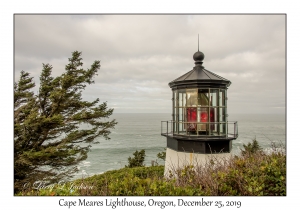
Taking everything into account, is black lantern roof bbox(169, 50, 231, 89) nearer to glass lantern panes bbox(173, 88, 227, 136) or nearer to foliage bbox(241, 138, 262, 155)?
glass lantern panes bbox(173, 88, 227, 136)

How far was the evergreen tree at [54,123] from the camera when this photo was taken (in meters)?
6.98

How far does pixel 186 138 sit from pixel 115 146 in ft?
87.4

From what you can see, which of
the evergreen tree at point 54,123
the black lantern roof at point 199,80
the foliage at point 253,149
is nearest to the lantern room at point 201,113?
the black lantern roof at point 199,80

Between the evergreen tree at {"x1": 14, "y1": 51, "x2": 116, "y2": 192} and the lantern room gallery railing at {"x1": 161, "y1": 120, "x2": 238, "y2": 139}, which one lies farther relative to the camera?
the evergreen tree at {"x1": 14, "y1": 51, "x2": 116, "y2": 192}

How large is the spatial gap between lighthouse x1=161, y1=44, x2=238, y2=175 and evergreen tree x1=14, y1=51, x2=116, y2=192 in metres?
4.42

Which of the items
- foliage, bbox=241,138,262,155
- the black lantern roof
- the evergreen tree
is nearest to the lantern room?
the black lantern roof

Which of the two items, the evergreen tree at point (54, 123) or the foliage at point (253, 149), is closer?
the foliage at point (253, 149)

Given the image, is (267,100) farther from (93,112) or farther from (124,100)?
(124,100)

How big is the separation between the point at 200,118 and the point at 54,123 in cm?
555

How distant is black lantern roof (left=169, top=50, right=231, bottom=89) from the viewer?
18.6 feet

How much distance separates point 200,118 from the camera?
19.0 feet

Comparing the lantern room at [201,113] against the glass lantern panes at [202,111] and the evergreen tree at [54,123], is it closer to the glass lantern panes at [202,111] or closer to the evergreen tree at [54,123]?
the glass lantern panes at [202,111]

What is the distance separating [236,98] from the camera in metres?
7.03

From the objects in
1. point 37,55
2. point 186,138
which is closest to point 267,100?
point 186,138
